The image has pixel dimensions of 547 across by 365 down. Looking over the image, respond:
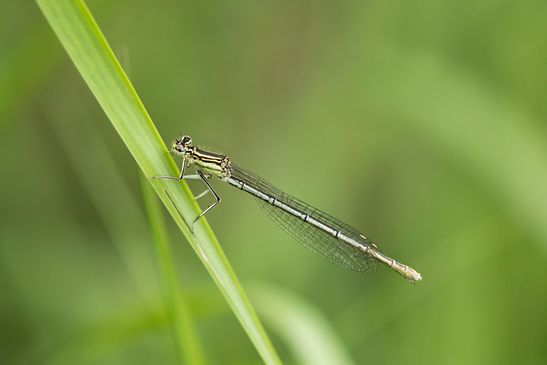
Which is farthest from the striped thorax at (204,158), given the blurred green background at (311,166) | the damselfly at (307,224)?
the blurred green background at (311,166)

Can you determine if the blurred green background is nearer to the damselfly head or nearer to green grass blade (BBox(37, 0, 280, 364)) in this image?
the damselfly head

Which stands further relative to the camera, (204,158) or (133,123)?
(204,158)

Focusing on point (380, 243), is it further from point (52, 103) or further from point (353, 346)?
point (52, 103)

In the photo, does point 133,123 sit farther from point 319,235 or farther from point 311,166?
point 311,166

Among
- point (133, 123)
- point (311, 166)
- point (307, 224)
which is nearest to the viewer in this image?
point (133, 123)

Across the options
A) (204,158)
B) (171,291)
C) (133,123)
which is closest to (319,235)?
(204,158)

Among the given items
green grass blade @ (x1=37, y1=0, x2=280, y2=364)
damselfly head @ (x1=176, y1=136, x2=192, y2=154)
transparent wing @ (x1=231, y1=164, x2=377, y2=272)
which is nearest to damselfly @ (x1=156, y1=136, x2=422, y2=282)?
transparent wing @ (x1=231, y1=164, x2=377, y2=272)

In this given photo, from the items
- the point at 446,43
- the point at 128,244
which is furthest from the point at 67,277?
the point at 446,43

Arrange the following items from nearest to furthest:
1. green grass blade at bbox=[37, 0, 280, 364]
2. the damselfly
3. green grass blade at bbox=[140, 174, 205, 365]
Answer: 1. green grass blade at bbox=[37, 0, 280, 364]
2. green grass blade at bbox=[140, 174, 205, 365]
3. the damselfly
